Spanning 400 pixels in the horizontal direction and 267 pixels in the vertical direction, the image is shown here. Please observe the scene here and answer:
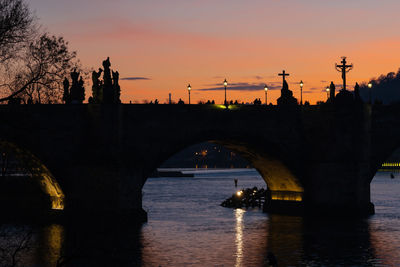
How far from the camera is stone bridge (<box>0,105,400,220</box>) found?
58750 mm

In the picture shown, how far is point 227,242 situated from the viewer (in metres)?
54.9

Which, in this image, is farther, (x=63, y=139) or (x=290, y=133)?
(x=290, y=133)

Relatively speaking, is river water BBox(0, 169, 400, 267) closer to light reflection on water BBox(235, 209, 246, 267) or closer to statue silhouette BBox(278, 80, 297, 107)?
light reflection on water BBox(235, 209, 246, 267)

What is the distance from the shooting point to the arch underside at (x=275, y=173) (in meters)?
71.8

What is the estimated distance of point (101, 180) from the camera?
193 ft

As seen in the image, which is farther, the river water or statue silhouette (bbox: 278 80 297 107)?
statue silhouette (bbox: 278 80 297 107)

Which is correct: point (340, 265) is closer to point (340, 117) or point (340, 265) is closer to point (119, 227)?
point (119, 227)

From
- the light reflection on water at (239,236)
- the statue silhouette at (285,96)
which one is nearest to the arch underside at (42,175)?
the light reflection on water at (239,236)

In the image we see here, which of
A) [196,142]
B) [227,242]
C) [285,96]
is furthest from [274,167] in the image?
[227,242]

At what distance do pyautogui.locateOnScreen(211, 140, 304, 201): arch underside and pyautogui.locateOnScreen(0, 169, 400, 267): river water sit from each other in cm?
258

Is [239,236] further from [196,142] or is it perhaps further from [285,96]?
[285,96]

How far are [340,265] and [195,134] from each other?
23170 mm

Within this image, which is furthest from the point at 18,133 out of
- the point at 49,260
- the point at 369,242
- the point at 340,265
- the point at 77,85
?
the point at 369,242

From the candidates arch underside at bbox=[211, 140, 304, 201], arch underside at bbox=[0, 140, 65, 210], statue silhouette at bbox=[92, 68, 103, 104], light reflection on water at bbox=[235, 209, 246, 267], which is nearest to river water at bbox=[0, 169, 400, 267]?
light reflection on water at bbox=[235, 209, 246, 267]
